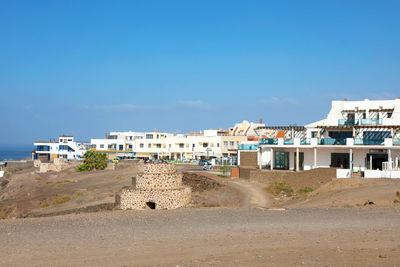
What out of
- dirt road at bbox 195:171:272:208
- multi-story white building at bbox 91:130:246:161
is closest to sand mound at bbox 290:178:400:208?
dirt road at bbox 195:171:272:208

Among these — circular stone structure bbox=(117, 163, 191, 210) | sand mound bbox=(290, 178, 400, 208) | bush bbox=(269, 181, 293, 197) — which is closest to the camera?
sand mound bbox=(290, 178, 400, 208)

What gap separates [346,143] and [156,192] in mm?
20574

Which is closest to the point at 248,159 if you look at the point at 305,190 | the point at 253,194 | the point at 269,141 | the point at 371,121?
the point at 269,141

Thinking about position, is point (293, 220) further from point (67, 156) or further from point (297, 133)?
point (67, 156)

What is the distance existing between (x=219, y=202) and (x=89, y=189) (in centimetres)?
1452

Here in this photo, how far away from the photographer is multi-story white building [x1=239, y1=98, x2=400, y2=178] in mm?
38125

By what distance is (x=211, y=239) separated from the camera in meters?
15.9

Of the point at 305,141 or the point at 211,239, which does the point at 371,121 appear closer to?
the point at 305,141

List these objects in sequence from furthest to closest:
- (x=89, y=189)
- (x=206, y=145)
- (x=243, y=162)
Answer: (x=206, y=145) → (x=243, y=162) → (x=89, y=189)

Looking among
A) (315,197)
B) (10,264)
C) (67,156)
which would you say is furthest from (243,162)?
(67,156)

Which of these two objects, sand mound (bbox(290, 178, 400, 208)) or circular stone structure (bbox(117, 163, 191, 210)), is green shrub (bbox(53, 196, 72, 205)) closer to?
circular stone structure (bbox(117, 163, 191, 210))

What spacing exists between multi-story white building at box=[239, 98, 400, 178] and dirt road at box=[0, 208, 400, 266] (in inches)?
687

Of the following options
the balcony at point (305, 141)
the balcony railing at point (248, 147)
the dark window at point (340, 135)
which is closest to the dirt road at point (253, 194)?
the balcony at point (305, 141)

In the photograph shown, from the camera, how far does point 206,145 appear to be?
79.7 metres
